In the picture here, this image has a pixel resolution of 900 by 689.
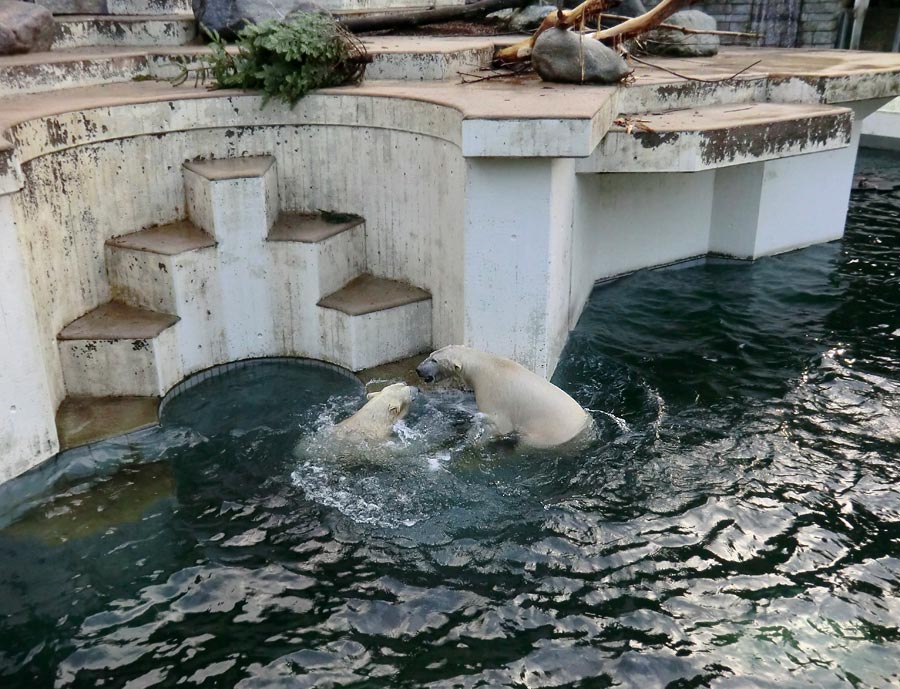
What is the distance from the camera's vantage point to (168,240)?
895 cm

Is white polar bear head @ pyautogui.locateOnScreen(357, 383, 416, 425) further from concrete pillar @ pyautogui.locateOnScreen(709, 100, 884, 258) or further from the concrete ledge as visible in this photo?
concrete pillar @ pyautogui.locateOnScreen(709, 100, 884, 258)

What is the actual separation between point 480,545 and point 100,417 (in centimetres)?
385

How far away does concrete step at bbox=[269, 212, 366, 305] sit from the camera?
30.0 feet

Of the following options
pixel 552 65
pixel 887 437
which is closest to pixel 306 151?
pixel 552 65

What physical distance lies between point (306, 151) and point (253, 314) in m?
1.87

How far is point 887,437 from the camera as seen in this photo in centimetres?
764

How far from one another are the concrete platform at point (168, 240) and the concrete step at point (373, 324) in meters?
1.37

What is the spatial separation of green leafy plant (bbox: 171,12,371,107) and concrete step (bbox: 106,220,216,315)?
72.1 inches

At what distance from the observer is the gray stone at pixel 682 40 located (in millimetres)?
13859

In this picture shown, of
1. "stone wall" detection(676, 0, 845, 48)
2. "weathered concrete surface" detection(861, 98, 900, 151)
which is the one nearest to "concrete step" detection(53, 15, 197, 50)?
"weathered concrete surface" detection(861, 98, 900, 151)

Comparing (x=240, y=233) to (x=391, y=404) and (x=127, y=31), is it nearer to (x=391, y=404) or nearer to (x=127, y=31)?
(x=391, y=404)

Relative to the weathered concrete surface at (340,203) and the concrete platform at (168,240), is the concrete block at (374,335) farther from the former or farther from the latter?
the concrete platform at (168,240)

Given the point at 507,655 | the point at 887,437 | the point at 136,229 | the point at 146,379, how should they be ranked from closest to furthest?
1. the point at 507,655
2. the point at 887,437
3. the point at 146,379
4. the point at 136,229

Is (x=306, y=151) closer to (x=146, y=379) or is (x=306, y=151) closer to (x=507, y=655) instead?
(x=146, y=379)
